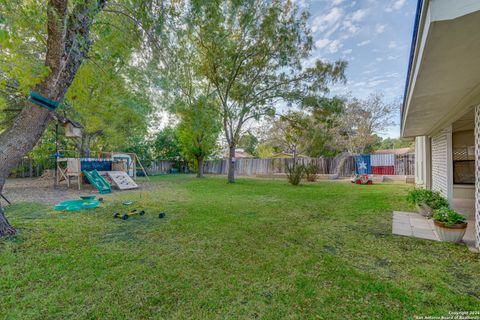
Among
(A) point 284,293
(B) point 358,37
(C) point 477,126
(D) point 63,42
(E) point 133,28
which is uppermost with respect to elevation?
(B) point 358,37

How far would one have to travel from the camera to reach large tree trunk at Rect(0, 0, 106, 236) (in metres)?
2.72

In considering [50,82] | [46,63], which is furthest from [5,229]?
[46,63]

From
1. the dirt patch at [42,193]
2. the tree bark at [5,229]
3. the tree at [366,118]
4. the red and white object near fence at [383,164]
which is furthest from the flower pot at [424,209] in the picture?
the tree at [366,118]

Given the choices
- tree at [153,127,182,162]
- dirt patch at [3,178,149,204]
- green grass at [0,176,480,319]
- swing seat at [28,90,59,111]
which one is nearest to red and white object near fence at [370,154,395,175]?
green grass at [0,176,480,319]

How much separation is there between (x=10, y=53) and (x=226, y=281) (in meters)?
4.64

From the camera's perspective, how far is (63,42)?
2.80 m

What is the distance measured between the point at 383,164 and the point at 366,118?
19.0 ft

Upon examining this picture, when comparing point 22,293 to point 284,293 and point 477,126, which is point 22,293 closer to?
point 284,293

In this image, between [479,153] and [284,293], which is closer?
[284,293]

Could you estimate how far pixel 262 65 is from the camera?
943cm

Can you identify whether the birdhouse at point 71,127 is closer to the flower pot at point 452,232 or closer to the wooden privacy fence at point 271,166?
the flower pot at point 452,232

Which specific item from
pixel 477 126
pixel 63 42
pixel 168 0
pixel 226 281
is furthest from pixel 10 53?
pixel 477 126

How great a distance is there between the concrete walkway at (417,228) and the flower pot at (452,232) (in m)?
0.13

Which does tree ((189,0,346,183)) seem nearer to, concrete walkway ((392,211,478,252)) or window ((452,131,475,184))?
window ((452,131,475,184))
